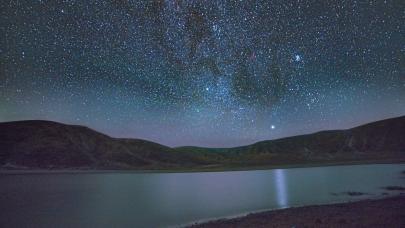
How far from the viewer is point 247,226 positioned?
2552cm

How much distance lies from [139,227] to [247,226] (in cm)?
1031

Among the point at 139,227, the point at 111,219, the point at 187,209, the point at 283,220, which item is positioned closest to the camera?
the point at 283,220

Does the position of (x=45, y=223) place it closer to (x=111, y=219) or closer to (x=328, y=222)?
(x=111, y=219)

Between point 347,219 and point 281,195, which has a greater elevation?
point 347,219

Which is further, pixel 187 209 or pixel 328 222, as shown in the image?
pixel 187 209

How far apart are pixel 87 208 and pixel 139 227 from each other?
1765 centimetres

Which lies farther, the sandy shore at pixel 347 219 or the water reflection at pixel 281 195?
the water reflection at pixel 281 195

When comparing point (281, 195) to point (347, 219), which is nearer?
point (347, 219)

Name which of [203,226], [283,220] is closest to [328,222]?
[283,220]

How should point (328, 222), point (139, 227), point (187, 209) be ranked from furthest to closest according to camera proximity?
point (187, 209)
point (139, 227)
point (328, 222)

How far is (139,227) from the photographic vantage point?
1192 inches

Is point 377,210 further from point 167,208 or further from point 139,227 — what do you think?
point 167,208

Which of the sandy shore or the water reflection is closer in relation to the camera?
the sandy shore

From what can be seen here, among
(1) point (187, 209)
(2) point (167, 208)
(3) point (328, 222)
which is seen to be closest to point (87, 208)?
(2) point (167, 208)
